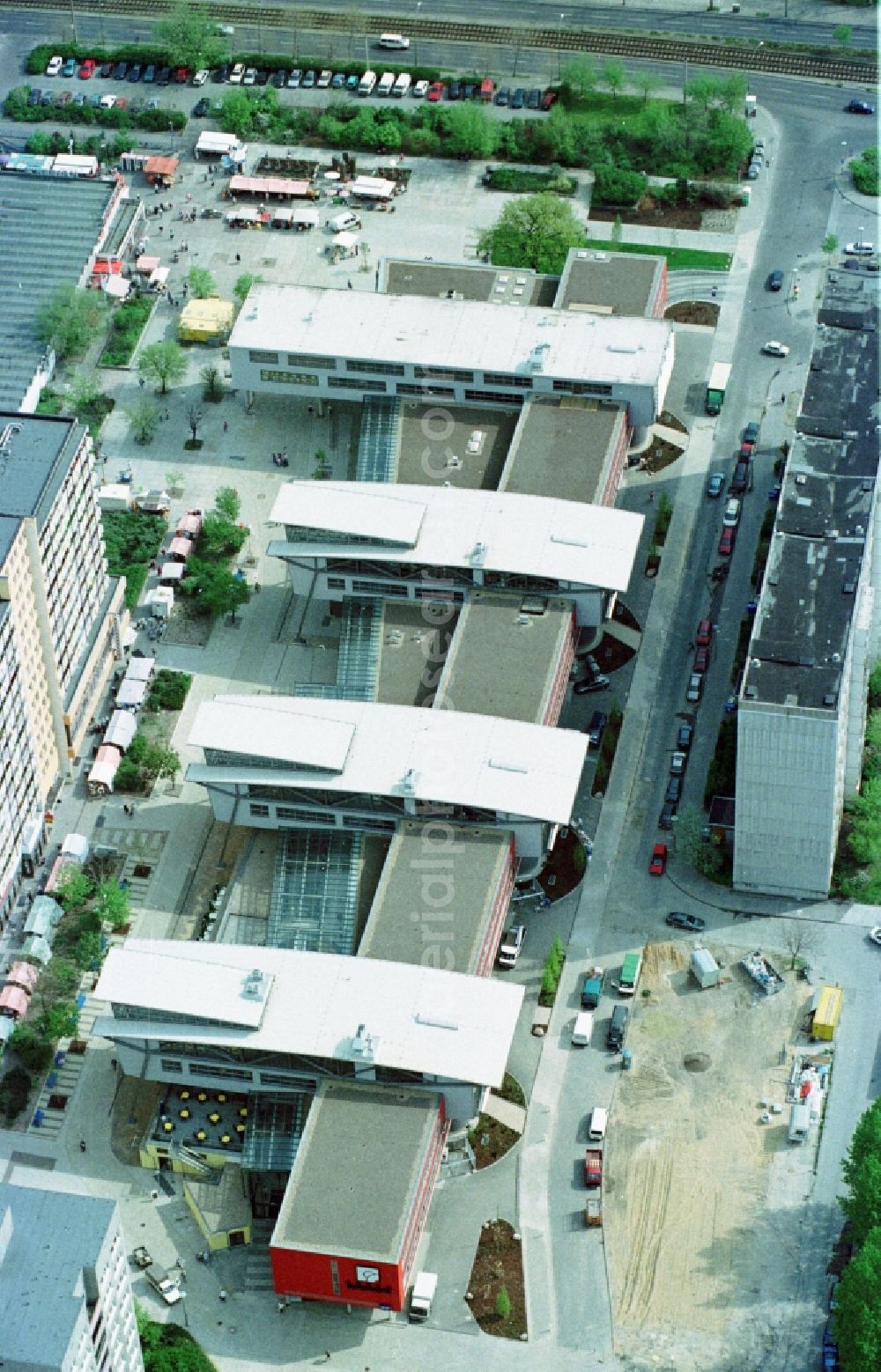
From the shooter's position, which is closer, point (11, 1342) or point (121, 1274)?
point (11, 1342)
